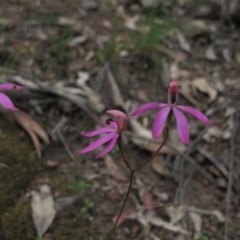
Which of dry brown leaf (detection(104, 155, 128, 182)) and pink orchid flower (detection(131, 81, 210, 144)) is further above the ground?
pink orchid flower (detection(131, 81, 210, 144))

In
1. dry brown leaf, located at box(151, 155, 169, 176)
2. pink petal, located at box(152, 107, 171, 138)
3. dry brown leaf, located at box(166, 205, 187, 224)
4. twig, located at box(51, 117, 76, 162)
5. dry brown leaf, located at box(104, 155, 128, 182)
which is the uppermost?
pink petal, located at box(152, 107, 171, 138)

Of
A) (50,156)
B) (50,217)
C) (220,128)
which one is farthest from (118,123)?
(220,128)

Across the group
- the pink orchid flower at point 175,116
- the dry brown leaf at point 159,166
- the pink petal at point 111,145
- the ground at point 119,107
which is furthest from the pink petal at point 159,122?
the dry brown leaf at point 159,166

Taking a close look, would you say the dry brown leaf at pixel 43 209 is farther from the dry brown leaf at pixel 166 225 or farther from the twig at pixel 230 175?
the twig at pixel 230 175

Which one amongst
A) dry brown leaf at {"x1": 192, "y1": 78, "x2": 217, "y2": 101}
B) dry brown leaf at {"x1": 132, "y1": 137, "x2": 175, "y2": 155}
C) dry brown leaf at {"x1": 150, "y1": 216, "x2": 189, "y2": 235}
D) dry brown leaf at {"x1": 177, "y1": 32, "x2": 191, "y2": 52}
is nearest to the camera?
dry brown leaf at {"x1": 150, "y1": 216, "x2": 189, "y2": 235}

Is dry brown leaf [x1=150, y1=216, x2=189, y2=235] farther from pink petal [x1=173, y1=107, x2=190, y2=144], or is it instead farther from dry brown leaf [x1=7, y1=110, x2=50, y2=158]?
pink petal [x1=173, y1=107, x2=190, y2=144]

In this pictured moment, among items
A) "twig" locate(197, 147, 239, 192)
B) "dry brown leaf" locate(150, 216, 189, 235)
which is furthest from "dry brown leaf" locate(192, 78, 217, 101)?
"dry brown leaf" locate(150, 216, 189, 235)
